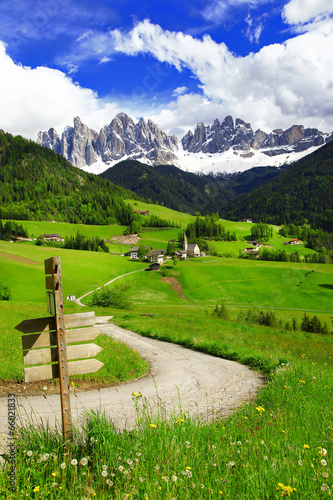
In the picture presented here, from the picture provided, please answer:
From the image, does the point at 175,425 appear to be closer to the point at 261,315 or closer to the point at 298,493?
the point at 298,493

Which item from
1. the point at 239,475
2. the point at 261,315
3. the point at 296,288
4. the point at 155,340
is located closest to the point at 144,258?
the point at 296,288

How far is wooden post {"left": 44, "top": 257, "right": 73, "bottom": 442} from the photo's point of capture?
15.8 ft

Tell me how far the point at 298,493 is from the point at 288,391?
5371mm

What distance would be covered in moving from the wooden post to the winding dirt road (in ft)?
2.67

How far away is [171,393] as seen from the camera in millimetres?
10445

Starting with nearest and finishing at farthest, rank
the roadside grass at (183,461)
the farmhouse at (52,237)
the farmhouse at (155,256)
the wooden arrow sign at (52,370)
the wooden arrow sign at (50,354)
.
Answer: the roadside grass at (183,461), the wooden arrow sign at (52,370), the wooden arrow sign at (50,354), the farmhouse at (155,256), the farmhouse at (52,237)

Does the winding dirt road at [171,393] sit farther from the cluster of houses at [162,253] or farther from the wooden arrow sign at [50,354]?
the cluster of houses at [162,253]

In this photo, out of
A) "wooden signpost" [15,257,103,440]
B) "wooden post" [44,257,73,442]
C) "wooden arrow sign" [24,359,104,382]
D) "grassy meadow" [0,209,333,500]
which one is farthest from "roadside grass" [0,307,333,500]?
"wooden arrow sign" [24,359,104,382]

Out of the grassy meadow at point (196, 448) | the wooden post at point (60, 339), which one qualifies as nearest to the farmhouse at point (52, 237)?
the grassy meadow at point (196, 448)

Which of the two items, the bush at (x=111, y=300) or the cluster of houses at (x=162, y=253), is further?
the cluster of houses at (x=162, y=253)

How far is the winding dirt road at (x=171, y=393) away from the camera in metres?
8.11

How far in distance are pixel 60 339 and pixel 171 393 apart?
22.6 feet

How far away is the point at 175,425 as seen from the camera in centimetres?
562

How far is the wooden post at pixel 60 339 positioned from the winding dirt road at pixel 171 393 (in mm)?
813
